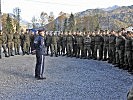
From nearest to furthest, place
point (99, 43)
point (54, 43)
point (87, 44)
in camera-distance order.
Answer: point (99, 43) → point (87, 44) → point (54, 43)

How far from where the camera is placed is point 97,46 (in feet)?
62.8

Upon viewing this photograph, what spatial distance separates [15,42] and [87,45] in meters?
5.39

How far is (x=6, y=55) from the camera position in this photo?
22203 millimetres

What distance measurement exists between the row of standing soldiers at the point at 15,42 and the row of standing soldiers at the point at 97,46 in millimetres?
1439

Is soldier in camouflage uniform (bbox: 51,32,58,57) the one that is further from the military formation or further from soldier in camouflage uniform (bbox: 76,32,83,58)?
soldier in camouflage uniform (bbox: 76,32,83,58)

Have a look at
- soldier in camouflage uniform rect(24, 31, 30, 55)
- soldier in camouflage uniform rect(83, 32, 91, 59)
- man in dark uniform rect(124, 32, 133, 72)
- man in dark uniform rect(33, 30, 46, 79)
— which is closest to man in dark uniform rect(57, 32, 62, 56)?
soldier in camouflage uniform rect(24, 31, 30, 55)

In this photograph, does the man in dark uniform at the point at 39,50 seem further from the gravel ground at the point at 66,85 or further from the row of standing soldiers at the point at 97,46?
the row of standing soldiers at the point at 97,46

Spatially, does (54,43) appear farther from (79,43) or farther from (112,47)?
(112,47)

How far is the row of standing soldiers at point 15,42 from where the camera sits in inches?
857

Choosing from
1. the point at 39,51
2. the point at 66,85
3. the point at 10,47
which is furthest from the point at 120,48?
the point at 10,47

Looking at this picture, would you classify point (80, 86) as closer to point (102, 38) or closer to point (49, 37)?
point (102, 38)

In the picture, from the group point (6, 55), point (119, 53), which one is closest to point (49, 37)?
Result: point (6, 55)

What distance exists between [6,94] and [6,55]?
1344cm

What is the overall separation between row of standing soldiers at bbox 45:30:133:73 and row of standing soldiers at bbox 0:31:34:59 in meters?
1.44
